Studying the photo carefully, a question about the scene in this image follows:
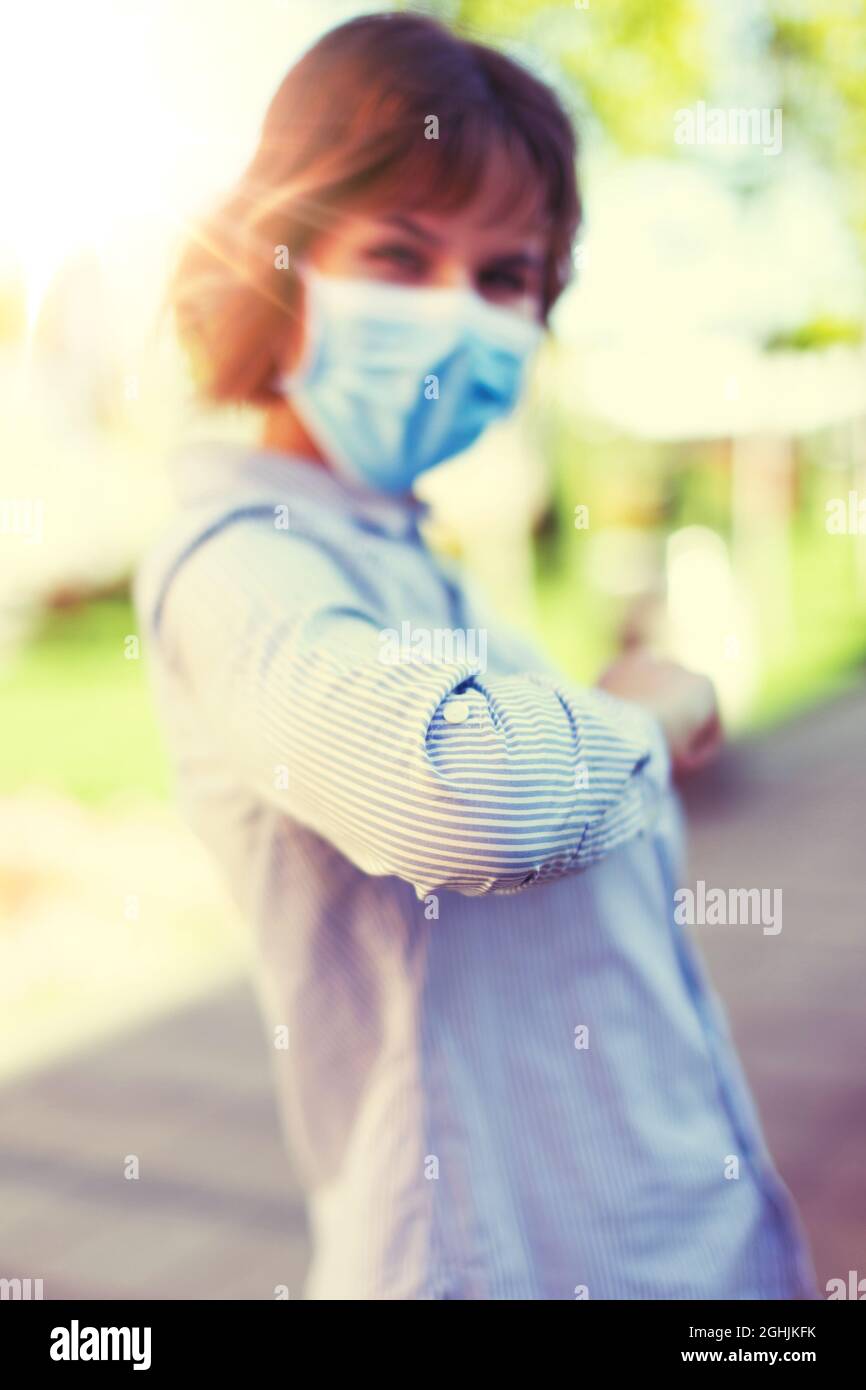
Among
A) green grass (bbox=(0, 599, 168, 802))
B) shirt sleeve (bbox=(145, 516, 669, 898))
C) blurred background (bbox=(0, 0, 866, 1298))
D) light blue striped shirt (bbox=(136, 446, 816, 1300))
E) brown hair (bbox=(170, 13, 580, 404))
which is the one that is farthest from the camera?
green grass (bbox=(0, 599, 168, 802))

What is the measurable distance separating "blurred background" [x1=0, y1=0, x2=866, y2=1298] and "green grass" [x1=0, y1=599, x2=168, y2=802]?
31mm

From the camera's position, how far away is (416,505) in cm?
143

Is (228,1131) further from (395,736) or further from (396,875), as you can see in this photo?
(395,736)

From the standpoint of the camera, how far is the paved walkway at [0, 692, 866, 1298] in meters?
3.12

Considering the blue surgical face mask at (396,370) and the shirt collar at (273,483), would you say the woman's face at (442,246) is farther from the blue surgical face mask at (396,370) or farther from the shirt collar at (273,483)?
the shirt collar at (273,483)

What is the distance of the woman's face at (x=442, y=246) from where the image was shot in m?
1.29

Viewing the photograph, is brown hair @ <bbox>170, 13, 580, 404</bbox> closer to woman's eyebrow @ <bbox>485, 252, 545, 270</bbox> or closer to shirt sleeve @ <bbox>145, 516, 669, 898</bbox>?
woman's eyebrow @ <bbox>485, 252, 545, 270</bbox>

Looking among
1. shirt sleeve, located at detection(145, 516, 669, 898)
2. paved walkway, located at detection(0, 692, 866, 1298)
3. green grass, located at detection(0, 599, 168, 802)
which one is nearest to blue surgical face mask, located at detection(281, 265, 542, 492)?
shirt sleeve, located at detection(145, 516, 669, 898)

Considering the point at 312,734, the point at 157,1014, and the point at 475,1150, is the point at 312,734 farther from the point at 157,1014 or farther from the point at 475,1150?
the point at 157,1014

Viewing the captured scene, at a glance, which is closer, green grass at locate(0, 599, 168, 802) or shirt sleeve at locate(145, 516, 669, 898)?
shirt sleeve at locate(145, 516, 669, 898)

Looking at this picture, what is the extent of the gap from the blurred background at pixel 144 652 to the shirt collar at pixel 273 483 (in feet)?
0.25

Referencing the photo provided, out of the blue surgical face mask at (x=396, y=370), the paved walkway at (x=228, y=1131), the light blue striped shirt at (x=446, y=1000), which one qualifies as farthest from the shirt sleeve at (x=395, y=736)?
the paved walkway at (x=228, y=1131)
